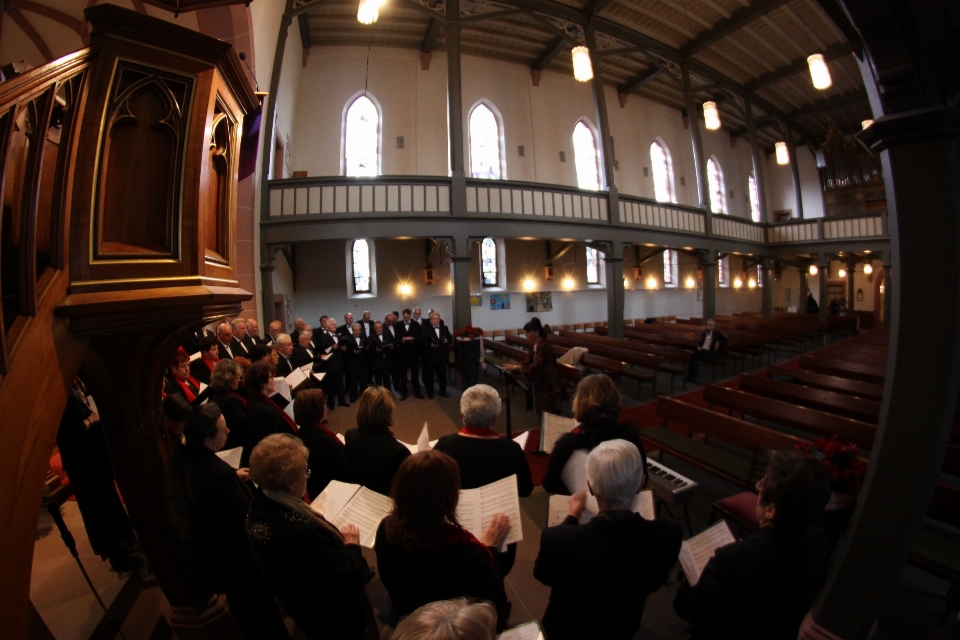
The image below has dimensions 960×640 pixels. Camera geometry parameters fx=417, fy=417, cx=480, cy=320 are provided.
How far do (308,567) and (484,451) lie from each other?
0.85 metres

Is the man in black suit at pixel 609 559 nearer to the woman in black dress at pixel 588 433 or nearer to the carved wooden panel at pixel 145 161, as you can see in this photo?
the woman in black dress at pixel 588 433

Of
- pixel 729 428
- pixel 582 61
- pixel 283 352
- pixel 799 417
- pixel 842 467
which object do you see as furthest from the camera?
pixel 582 61

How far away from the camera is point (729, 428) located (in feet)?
12.1

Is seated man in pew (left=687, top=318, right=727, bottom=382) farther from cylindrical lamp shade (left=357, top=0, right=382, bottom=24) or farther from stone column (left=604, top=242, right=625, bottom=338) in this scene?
cylindrical lamp shade (left=357, top=0, right=382, bottom=24)

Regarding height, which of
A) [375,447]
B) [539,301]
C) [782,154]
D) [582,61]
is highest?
[582,61]

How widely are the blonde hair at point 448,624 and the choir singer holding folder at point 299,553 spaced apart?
0.84 metres

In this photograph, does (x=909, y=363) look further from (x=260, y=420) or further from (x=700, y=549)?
(x=260, y=420)

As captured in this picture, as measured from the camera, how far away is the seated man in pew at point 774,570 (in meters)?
1.37

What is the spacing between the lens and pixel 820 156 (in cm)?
1777

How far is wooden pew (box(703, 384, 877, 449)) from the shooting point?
11.4 ft

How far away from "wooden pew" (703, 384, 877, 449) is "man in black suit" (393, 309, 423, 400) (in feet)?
14.3

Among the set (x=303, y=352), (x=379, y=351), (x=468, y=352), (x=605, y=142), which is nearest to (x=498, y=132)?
(x=605, y=142)

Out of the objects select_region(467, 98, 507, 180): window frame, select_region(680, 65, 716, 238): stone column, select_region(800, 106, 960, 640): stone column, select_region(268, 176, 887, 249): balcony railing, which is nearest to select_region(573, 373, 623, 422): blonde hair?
select_region(800, 106, 960, 640): stone column

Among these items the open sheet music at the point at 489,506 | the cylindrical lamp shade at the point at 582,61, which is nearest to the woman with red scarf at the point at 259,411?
the open sheet music at the point at 489,506
